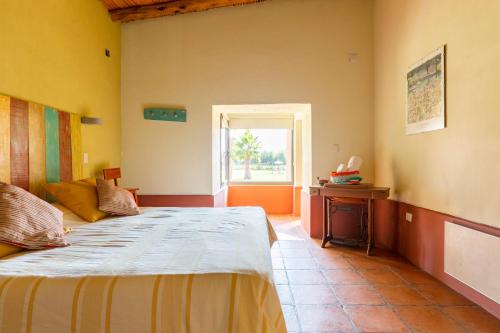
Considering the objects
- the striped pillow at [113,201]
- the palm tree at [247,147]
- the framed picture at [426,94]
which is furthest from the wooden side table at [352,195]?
the palm tree at [247,147]

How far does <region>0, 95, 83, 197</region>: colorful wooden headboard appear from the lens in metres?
2.28

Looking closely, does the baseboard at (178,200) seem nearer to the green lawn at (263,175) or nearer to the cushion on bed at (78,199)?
the cushion on bed at (78,199)

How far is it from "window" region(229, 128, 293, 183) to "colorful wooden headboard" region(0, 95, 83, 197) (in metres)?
3.60

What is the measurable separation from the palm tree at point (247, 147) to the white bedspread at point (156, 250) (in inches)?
163

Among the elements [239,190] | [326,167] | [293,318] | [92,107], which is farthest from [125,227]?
[239,190]

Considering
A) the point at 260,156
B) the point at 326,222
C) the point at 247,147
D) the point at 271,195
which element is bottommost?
the point at 326,222

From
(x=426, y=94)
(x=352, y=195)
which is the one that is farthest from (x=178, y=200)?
(x=426, y=94)

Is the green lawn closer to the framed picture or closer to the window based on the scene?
the window

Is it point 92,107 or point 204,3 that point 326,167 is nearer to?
point 204,3

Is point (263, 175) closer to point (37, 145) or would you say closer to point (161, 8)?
point (161, 8)

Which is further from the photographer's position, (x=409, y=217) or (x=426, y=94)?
(x=409, y=217)

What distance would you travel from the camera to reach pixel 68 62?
3.10 metres

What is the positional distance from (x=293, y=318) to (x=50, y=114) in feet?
9.14

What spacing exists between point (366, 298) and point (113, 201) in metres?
2.24
